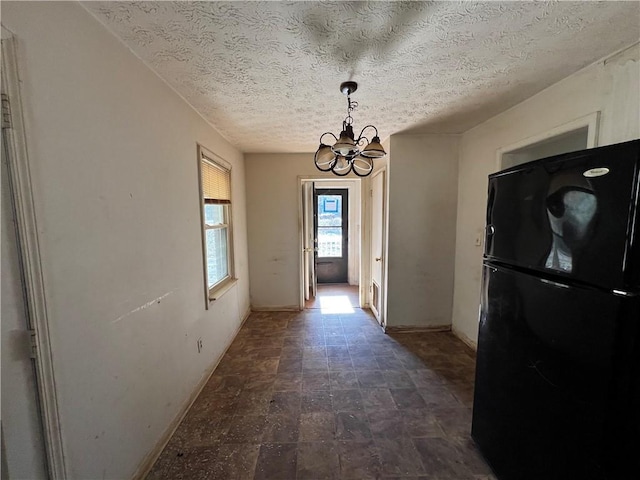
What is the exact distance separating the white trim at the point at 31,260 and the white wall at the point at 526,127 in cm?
273

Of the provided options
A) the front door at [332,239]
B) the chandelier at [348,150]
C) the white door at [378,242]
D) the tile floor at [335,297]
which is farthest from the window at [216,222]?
the front door at [332,239]

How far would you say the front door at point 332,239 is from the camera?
566 centimetres

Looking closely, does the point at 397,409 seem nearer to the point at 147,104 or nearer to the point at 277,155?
the point at 147,104

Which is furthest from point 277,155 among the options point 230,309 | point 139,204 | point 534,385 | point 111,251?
point 534,385

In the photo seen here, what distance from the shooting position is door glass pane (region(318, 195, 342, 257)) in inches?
223

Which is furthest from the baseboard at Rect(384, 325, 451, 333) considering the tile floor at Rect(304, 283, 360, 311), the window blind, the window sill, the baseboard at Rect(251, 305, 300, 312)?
the window blind

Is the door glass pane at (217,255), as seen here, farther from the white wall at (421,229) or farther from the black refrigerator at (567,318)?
the black refrigerator at (567,318)

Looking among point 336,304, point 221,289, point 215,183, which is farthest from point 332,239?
point 215,183

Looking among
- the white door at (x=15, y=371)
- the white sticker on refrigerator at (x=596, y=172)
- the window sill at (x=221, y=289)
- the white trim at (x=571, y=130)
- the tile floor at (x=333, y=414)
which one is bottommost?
Answer: the tile floor at (x=333, y=414)

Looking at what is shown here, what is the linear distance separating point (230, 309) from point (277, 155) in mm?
2226

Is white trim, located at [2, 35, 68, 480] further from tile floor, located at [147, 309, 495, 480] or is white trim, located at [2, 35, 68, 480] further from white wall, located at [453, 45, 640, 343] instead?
white wall, located at [453, 45, 640, 343]

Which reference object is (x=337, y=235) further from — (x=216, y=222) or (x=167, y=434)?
(x=167, y=434)

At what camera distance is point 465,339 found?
2916mm

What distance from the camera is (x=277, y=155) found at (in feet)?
12.3
